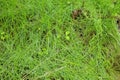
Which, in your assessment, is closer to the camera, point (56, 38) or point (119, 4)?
point (56, 38)

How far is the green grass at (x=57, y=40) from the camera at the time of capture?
209cm

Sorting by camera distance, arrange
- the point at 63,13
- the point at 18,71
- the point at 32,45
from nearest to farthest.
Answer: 1. the point at 18,71
2. the point at 32,45
3. the point at 63,13

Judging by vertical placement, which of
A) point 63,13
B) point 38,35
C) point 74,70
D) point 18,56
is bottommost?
point 74,70

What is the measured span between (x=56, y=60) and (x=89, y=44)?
34 centimetres

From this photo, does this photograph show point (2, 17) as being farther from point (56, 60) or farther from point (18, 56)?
point (56, 60)

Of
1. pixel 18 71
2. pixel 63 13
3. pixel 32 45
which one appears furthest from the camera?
pixel 63 13

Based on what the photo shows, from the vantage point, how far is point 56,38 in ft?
7.39

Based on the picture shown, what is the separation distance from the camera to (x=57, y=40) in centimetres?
224

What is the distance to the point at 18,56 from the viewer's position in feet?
6.94

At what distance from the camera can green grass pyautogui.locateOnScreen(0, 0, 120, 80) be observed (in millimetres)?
2086

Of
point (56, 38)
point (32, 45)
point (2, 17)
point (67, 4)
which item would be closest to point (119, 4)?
point (67, 4)

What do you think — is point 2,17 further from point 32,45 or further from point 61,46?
point 61,46

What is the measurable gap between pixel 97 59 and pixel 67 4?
585 mm

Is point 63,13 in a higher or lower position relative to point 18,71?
higher
